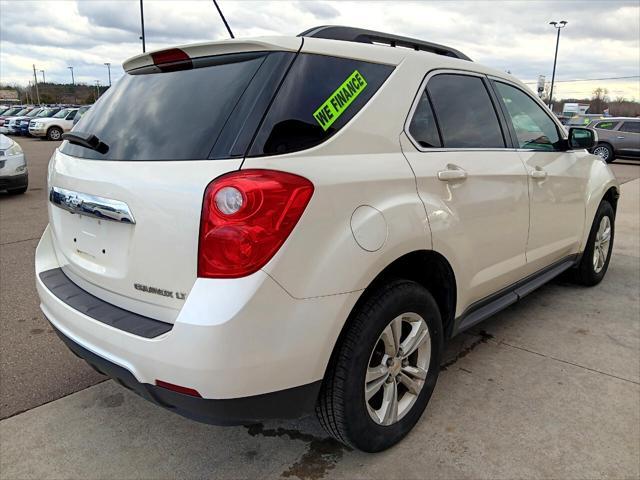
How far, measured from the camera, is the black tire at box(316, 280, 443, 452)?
2.08 meters

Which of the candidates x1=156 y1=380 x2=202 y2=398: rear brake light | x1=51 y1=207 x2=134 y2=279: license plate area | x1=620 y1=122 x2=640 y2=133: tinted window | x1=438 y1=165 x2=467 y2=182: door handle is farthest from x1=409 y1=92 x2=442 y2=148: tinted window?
x1=620 y1=122 x2=640 y2=133: tinted window

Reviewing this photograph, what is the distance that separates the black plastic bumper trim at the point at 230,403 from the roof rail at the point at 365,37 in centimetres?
155

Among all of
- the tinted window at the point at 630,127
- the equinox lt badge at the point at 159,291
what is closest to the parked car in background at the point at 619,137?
the tinted window at the point at 630,127

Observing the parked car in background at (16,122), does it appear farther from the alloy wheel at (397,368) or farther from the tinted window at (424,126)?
the alloy wheel at (397,368)

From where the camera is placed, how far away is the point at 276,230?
180 centimetres

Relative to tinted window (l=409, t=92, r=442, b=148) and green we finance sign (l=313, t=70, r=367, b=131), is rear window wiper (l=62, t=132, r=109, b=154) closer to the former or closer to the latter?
green we finance sign (l=313, t=70, r=367, b=131)

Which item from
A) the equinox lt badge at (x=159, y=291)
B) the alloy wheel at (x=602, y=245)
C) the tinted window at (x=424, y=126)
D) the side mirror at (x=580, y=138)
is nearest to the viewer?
the equinox lt badge at (x=159, y=291)

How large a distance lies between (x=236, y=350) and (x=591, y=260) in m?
3.81

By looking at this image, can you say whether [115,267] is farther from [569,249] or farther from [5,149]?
[5,149]

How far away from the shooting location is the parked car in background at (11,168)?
8898 millimetres

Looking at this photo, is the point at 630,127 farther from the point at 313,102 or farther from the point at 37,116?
the point at 37,116

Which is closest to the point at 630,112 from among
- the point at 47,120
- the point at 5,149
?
the point at 47,120

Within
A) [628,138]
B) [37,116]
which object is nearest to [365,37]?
[628,138]

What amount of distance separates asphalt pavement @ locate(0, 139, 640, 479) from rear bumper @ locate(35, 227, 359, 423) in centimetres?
55
